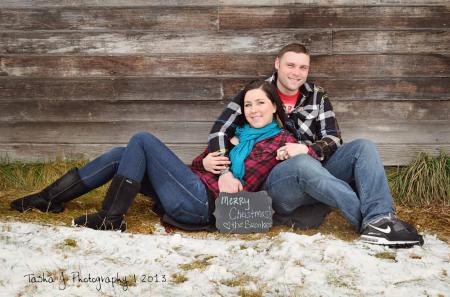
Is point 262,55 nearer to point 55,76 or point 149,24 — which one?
point 149,24

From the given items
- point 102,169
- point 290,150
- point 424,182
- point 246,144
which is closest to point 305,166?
point 290,150

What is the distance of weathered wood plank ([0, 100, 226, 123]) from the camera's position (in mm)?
4834

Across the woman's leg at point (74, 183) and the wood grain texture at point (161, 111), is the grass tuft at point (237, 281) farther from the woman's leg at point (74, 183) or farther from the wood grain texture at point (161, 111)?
the wood grain texture at point (161, 111)

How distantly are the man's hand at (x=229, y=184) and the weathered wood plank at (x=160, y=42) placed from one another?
130cm

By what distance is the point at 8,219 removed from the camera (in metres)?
3.93

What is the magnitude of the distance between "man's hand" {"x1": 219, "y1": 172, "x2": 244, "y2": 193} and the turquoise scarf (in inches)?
2.3

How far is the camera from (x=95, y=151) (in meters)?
4.96

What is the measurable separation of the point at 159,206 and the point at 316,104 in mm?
1276

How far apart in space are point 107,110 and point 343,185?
2187 millimetres

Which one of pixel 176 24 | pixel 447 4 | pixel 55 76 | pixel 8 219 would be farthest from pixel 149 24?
pixel 447 4

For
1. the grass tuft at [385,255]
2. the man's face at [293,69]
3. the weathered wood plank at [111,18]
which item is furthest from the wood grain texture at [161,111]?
the grass tuft at [385,255]

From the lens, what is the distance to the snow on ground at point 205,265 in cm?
282

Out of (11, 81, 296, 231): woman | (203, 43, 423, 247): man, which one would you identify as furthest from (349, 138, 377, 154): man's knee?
(11, 81, 296, 231): woman

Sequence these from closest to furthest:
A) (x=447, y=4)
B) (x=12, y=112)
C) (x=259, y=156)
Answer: (x=259, y=156) → (x=447, y=4) → (x=12, y=112)
